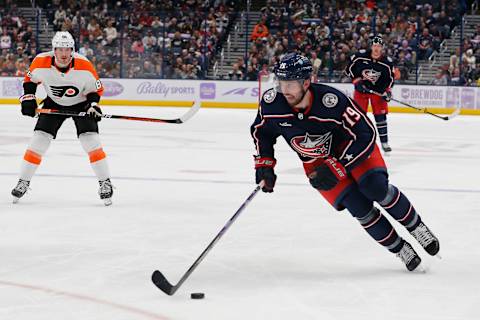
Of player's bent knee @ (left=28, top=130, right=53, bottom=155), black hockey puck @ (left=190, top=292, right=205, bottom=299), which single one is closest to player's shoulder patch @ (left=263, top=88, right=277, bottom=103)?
black hockey puck @ (left=190, top=292, right=205, bottom=299)

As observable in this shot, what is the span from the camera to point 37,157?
618 cm

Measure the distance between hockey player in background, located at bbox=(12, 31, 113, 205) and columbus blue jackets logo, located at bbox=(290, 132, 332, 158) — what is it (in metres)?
2.33

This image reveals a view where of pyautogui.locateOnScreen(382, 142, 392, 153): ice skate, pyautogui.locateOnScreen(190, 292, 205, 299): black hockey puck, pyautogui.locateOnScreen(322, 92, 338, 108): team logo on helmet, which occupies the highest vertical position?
pyautogui.locateOnScreen(322, 92, 338, 108): team logo on helmet

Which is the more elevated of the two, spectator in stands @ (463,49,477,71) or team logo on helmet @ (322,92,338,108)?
team logo on helmet @ (322,92,338,108)

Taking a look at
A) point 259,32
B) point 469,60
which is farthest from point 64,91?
point 259,32

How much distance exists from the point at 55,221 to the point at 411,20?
43.1 feet

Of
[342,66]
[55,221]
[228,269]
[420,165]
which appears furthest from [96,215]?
[342,66]

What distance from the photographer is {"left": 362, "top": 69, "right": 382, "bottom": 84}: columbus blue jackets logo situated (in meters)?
9.88

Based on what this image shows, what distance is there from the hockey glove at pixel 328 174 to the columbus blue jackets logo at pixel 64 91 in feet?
8.47

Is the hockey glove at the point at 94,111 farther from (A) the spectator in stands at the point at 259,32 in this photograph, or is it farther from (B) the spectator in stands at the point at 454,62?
(A) the spectator in stands at the point at 259,32

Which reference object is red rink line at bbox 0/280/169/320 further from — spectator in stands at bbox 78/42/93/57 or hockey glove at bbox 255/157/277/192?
spectator in stands at bbox 78/42/93/57

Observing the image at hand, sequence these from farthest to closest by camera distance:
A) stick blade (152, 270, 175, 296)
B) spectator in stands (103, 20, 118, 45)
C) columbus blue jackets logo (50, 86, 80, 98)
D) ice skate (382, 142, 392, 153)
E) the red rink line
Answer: spectator in stands (103, 20, 118, 45) → ice skate (382, 142, 392, 153) → columbus blue jackets logo (50, 86, 80, 98) → stick blade (152, 270, 175, 296) → the red rink line

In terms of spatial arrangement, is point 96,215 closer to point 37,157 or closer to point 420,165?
point 37,157

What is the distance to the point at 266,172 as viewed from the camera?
12.7ft
